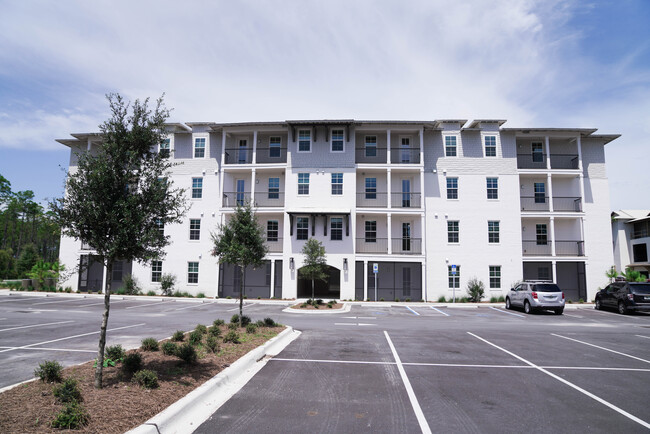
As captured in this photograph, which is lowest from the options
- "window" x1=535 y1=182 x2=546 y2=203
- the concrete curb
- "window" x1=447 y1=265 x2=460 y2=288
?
the concrete curb

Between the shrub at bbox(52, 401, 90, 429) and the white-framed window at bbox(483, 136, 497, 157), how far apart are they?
2975 centimetres

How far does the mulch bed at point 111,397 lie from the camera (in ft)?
15.1

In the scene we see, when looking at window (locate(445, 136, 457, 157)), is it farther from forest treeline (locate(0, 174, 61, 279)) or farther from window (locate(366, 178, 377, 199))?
forest treeline (locate(0, 174, 61, 279))

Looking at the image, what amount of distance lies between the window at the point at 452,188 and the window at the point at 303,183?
10.7m

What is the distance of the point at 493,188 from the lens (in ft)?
95.1

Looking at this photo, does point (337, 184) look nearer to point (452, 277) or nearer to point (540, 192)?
point (452, 277)

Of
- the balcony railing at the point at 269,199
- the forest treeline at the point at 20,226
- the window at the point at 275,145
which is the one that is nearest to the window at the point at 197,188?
the balcony railing at the point at 269,199

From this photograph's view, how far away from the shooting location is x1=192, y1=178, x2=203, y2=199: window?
99.3 feet

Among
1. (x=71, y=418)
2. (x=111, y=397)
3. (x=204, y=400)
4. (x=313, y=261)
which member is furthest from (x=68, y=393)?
(x=313, y=261)

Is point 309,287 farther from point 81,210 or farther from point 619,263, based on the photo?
point 619,263

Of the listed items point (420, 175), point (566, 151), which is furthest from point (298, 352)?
point (566, 151)

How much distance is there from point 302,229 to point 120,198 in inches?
882

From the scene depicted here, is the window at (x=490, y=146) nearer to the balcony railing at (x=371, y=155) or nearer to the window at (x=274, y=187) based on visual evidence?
the balcony railing at (x=371, y=155)

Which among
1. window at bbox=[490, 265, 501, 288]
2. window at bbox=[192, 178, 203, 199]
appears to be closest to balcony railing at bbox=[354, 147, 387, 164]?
window at bbox=[490, 265, 501, 288]
